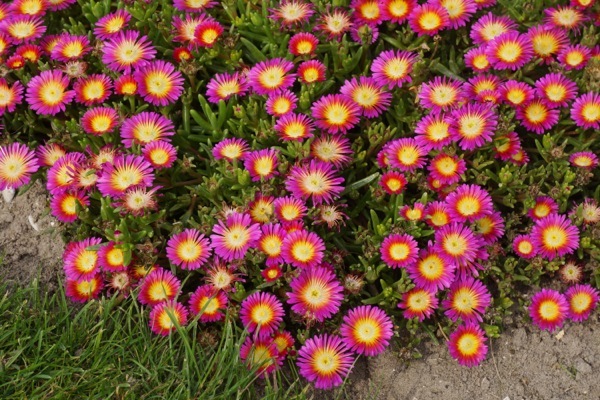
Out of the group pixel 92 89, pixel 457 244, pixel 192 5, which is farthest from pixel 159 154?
pixel 457 244

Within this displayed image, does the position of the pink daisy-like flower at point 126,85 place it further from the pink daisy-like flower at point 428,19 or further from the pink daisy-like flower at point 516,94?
the pink daisy-like flower at point 516,94

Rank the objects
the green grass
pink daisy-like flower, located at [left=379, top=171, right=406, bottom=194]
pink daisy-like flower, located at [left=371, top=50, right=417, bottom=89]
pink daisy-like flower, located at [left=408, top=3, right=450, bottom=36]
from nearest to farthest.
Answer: the green grass → pink daisy-like flower, located at [left=379, top=171, right=406, bottom=194] → pink daisy-like flower, located at [left=371, top=50, right=417, bottom=89] → pink daisy-like flower, located at [left=408, top=3, right=450, bottom=36]

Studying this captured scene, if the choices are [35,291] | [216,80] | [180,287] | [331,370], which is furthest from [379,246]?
[35,291]

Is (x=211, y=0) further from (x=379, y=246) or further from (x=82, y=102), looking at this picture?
(x=379, y=246)

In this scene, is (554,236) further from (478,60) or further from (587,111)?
(478,60)

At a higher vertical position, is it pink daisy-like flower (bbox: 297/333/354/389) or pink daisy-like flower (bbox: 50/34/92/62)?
pink daisy-like flower (bbox: 50/34/92/62)

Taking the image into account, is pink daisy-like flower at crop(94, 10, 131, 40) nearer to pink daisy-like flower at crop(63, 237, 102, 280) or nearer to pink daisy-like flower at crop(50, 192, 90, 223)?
pink daisy-like flower at crop(50, 192, 90, 223)

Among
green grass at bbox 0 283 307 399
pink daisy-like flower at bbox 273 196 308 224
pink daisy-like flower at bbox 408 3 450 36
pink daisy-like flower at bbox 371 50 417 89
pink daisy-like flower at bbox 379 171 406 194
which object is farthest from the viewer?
pink daisy-like flower at bbox 408 3 450 36

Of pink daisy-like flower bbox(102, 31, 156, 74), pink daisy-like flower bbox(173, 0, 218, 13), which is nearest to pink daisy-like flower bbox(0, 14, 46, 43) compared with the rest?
pink daisy-like flower bbox(102, 31, 156, 74)
